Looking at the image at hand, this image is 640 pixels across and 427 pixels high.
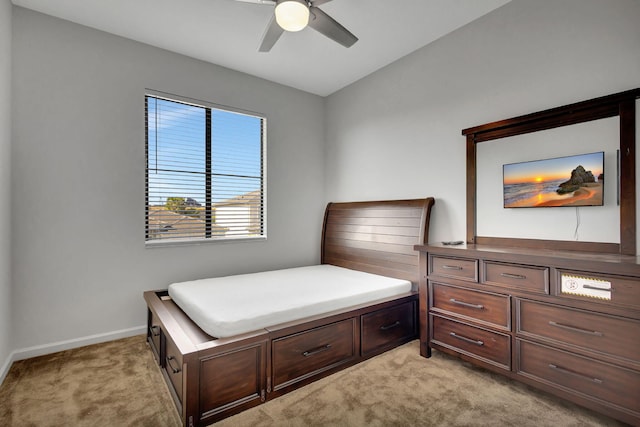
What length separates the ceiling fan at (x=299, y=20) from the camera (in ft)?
6.47

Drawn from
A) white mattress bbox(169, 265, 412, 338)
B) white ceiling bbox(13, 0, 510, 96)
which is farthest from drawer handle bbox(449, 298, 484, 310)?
white ceiling bbox(13, 0, 510, 96)

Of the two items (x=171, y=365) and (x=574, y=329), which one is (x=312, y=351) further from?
(x=574, y=329)

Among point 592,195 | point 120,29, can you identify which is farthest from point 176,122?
point 592,195

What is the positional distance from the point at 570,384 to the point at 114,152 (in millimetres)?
3818

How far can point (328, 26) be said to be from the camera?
2266 millimetres

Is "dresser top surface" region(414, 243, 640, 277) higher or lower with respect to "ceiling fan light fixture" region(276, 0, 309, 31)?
lower

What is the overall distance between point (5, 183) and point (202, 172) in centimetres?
155

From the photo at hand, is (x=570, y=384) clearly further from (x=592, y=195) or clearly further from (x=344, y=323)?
(x=344, y=323)

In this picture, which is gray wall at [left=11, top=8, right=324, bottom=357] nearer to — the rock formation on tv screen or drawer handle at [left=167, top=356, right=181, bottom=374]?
drawer handle at [left=167, top=356, right=181, bottom=374]

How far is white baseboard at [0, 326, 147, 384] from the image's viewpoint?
245 centimetres

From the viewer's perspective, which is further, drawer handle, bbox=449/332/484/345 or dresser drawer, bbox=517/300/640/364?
drawer handle, bbox=449/332/484/345

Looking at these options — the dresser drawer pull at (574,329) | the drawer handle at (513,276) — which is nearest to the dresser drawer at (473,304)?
the drawer handle at (513,276)

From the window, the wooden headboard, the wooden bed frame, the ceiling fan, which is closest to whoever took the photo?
the wooden bed frame

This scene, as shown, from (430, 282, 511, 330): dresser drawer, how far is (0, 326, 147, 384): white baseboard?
2738mm
